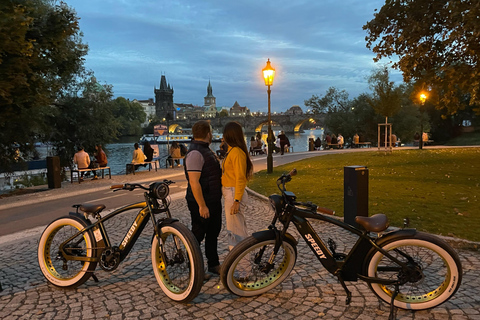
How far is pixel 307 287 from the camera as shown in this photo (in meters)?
3.97

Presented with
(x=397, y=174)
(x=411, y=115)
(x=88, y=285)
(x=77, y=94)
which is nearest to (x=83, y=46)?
(x=77, y=94)

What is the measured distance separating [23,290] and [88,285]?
2.30 feet

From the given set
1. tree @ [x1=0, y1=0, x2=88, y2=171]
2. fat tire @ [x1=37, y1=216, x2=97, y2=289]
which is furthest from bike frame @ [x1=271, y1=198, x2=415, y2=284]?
tree @ [x1=0, y1=0, x2=88, y2=171]

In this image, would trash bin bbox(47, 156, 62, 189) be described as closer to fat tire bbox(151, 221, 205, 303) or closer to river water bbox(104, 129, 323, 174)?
river water bbox(104, 129, 323, 174)

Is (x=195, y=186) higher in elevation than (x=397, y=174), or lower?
higher

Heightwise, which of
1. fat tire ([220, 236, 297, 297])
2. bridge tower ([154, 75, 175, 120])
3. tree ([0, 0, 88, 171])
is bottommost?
fat tire ([220, 236, 297, 297])

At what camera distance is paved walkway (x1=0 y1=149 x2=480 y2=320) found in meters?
3.40

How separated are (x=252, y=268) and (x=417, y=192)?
23.3 feet

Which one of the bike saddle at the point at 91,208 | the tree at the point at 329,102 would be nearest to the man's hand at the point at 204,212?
the bike saddle at the point at 91,208

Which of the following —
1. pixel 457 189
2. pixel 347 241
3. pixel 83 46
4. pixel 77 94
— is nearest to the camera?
pixel 347 241

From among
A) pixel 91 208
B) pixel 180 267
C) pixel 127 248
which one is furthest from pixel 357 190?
pixel 91 208

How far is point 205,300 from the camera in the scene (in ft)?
12.2

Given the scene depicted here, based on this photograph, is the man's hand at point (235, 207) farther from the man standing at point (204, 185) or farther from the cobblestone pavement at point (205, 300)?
the cobblestone pavement at point (205, 300)

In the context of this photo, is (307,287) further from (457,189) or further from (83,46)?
(83,46)
